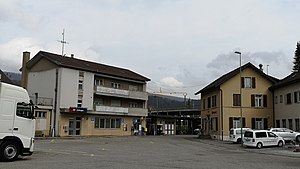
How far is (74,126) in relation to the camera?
165 ft

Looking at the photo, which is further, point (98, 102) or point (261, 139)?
point (98, 102)

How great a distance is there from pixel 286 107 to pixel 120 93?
23475mm

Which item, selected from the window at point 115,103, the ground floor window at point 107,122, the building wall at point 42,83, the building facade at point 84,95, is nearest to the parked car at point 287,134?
the building facade at point 84,95

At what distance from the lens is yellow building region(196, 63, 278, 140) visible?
46094mm

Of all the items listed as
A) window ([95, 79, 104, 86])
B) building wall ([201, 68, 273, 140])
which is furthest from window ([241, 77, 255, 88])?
window ([95, 79, 104, 86])

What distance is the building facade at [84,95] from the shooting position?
49.2 metres

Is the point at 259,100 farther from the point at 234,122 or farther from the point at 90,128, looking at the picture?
the point at 90,128

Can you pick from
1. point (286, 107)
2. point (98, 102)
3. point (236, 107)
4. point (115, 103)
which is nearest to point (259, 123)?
point (236, 107)

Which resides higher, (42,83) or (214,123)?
(42,83)

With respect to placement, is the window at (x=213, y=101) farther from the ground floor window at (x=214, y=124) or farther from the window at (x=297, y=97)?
the window at (x=297, y=97)

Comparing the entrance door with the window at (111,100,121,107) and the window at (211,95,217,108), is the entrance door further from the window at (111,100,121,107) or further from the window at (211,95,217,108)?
the window at (211,95,217,108)

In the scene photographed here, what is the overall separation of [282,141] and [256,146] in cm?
311

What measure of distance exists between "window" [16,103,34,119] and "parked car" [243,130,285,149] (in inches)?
833

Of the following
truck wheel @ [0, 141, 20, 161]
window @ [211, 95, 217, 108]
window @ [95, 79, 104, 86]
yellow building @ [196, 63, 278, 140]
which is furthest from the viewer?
window @ [95, 79, 104, 86]
